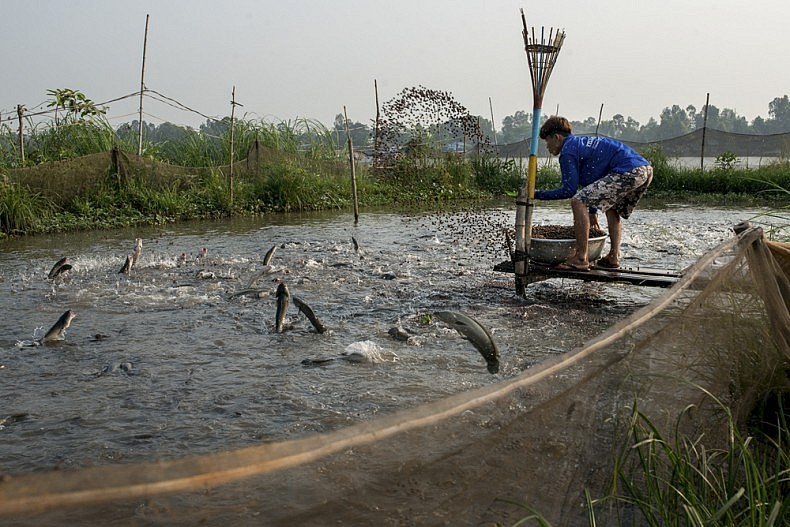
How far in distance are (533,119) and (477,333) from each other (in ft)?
7.68

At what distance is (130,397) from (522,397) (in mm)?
3390

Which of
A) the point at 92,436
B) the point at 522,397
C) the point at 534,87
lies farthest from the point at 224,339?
the point at 522,397

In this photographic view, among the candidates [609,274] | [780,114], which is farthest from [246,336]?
[780,114]

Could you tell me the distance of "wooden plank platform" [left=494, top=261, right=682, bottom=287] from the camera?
5953 mm

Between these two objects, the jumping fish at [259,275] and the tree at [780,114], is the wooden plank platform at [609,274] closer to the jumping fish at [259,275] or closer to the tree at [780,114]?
the jumping fish at [259,275]

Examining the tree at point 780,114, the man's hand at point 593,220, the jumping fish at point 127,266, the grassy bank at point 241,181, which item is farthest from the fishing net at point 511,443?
the tree at point 780,114

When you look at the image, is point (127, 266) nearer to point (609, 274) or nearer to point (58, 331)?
point (58, 331)

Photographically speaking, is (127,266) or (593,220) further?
(127,266)

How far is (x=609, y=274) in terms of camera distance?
20.3ft

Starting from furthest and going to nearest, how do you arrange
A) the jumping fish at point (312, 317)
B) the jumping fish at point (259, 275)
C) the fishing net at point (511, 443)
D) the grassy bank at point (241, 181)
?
the grassy bank at point (241, 181), the jumping fish at point (259, 275), the jumping fish at point (312, 317), the fishing net at point (511, 443)

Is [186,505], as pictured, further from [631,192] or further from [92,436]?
[631,192]

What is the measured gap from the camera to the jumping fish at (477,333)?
452 cm

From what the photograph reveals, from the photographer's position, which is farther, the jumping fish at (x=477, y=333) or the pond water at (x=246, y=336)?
the jumping fish at (x=477, y=333)

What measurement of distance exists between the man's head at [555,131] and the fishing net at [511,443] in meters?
3.68
